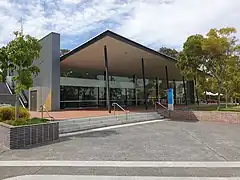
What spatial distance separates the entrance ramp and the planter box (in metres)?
1.53

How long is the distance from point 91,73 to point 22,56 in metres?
16.7

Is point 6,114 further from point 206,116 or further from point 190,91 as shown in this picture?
point 190,91

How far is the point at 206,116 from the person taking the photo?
15.1m

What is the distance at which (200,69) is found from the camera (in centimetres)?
1655

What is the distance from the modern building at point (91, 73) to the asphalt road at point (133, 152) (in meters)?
7.33

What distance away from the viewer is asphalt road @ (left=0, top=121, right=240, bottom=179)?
5.13 meters

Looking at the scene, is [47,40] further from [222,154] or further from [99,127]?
[222,154]

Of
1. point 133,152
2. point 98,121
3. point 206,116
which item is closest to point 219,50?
point 206,116

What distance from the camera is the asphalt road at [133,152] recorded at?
513 cm

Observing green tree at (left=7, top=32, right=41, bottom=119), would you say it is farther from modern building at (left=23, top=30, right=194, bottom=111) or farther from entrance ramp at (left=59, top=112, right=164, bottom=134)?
modern building at (left=23, top=30, right=194, bottom=111)

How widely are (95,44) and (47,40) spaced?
22.0 feet

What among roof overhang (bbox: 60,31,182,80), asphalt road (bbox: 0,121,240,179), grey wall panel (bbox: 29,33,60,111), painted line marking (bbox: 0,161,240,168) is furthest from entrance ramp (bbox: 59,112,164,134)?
grey wall panel (bbox: 29,33,60,111)

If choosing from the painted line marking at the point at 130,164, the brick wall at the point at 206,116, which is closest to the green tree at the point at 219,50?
the brick wall at the point at 206,116

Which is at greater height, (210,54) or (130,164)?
(210,54)
